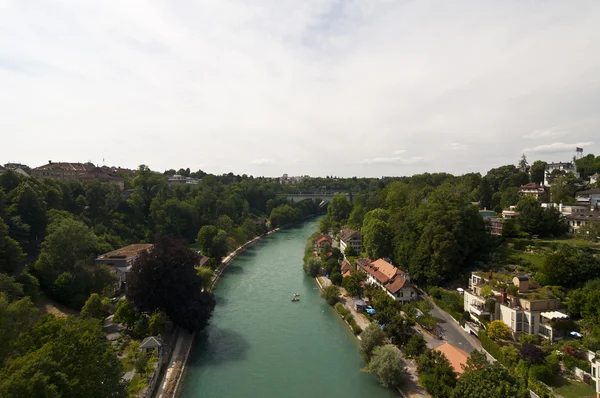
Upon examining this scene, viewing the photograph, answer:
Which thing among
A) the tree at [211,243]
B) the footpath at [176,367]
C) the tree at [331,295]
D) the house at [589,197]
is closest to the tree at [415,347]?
the tree at [331,295]

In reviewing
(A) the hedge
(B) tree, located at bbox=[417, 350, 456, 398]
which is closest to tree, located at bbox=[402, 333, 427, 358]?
(B) tree, located at bbox=[417, 350, 456, 398]

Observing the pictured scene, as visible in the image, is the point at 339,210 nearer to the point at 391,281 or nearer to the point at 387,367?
the point at 391,281

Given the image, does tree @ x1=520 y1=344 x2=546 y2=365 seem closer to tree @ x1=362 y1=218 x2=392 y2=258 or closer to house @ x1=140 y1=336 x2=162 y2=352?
house @ x1=140 y1=336 x2=162 y2=352

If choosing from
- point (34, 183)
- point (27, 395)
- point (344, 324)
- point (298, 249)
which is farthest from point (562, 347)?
point (34, 183)

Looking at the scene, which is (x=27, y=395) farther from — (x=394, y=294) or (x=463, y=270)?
(x=463, y=270)

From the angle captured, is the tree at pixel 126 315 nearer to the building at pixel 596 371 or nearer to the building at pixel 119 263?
the building at pixel 119 263

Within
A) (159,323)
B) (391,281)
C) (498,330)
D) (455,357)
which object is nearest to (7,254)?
(159,323)

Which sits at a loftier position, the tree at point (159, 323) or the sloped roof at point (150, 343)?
the tree at point (159, 323)
